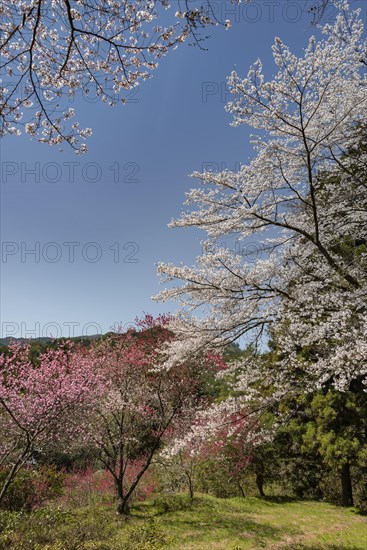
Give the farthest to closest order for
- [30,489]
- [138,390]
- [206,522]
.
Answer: [138,390], [30,489], [206,522]

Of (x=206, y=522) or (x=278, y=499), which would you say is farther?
(x=278, y=499)

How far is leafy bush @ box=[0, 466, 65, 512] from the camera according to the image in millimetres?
8977

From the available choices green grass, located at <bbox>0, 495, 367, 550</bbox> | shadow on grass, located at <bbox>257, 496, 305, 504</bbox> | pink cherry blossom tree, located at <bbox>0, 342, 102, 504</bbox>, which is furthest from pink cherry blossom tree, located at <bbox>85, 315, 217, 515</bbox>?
shadow on grass, located at <bbox>257, 496, 305, 504</bbox>

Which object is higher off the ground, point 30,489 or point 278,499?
point 30,489

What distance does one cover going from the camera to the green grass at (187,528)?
566 centimetres

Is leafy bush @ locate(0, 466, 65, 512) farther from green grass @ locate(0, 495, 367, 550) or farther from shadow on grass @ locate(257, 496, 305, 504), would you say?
shadow on grass @ locate(257, 496, 305, 504)

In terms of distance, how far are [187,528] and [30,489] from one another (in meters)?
4.63

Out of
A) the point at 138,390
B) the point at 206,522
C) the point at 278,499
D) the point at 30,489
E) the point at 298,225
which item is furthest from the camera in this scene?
the point at 278,499

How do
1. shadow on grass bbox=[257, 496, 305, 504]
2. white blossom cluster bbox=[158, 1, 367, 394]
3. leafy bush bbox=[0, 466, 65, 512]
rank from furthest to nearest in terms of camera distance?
shadow on grass bbox=[257, 496, 305, 504] → leafy bush bbox=[0, 466, 65, 512] → white blossom cluster bbox=[158, 1, 367, 394]

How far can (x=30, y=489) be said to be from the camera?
30.8 feet

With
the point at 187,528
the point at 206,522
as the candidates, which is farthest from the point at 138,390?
the point at 206,522

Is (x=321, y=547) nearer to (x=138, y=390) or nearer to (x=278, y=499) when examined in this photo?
(x=138, y=390)

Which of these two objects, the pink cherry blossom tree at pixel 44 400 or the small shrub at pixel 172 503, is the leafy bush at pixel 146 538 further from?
the pink cherry blossom tree at pixel 44 400

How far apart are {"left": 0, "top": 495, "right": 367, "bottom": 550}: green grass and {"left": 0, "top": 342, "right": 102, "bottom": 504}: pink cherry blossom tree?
1548 millimetres
